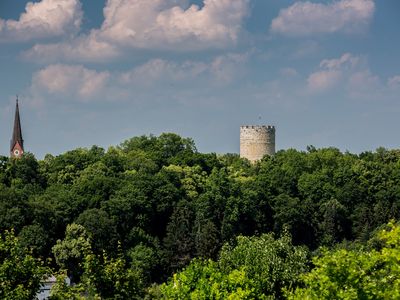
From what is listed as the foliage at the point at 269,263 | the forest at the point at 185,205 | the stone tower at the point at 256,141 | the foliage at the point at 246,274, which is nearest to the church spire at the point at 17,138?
the forest at the point at 185,205

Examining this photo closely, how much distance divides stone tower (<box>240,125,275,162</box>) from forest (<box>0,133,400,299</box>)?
680 cm

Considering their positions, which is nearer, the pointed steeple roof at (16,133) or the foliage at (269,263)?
the foliage at (269,263)

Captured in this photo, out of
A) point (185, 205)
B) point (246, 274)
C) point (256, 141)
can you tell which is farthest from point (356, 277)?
point (256, 141)

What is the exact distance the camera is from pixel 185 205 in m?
74.3

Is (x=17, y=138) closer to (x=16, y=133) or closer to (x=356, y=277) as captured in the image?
(x=16, y=133)

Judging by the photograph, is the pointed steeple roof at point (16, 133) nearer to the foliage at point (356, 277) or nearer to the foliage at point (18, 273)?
the foliage at point (18, 273)

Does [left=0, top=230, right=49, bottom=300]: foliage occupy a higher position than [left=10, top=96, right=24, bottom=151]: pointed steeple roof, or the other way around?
[left=10, top=96, right=24, bottom=151]: pointed steeple roof

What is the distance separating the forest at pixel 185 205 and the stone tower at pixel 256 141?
268 inches

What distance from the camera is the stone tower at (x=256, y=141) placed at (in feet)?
347

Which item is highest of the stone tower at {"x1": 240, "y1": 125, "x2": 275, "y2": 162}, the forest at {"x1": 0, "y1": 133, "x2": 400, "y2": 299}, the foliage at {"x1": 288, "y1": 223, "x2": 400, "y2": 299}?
the stone tower at {"x1": 240, "y1": 125, "x2": 275, "y2": 162}

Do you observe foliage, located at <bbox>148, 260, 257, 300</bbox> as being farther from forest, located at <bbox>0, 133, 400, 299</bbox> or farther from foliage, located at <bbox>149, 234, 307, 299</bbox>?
forest, located at <bbox>0, 133, 400, 299</bbox>

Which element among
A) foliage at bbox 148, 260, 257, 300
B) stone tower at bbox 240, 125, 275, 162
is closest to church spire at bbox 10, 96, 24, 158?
stone tower at bbox 240, 125, 275, 162

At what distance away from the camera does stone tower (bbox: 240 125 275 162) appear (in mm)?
105688

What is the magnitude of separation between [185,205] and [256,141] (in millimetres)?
33093
